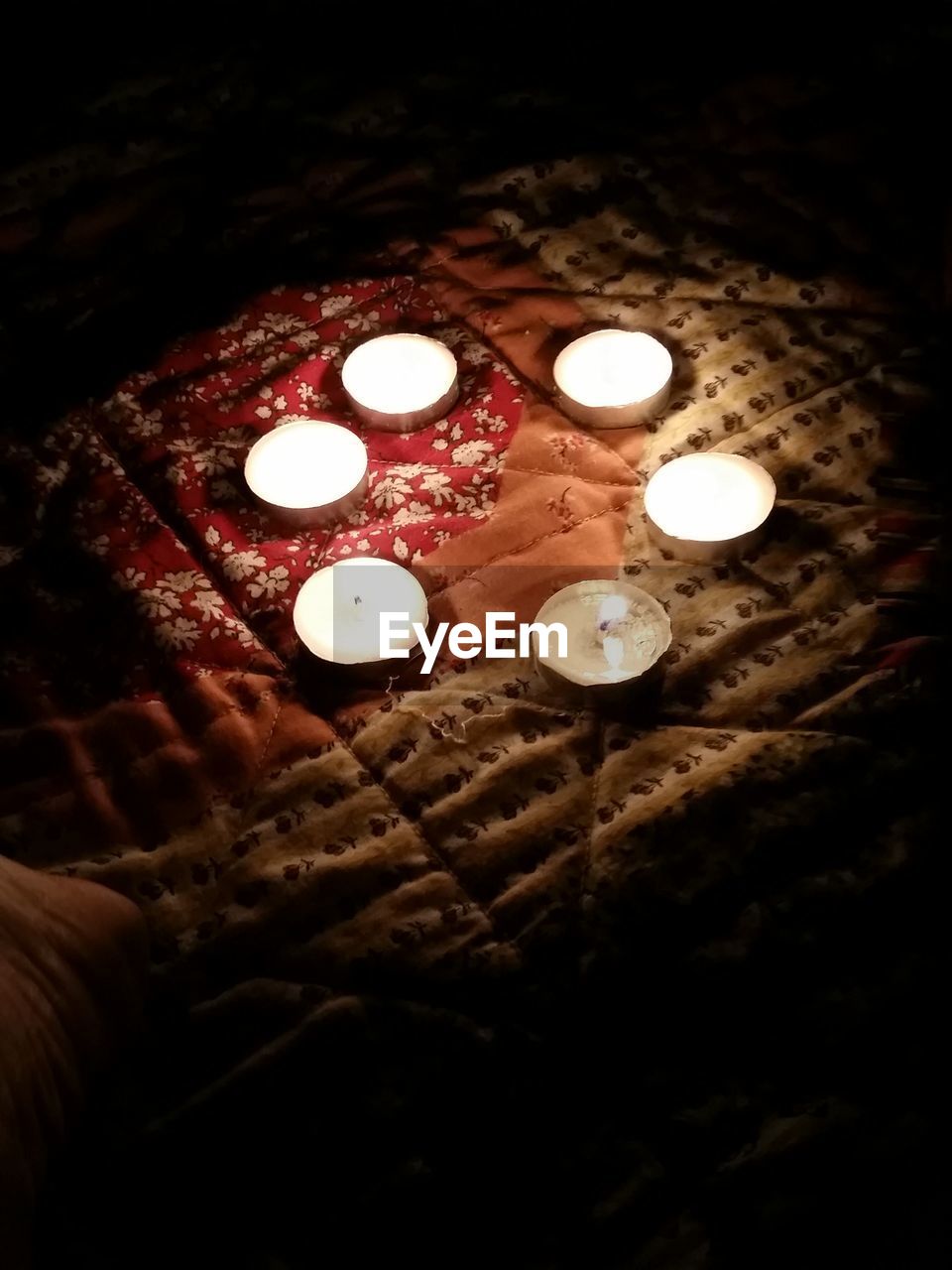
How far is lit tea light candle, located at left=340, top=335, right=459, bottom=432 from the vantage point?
120 centimetres

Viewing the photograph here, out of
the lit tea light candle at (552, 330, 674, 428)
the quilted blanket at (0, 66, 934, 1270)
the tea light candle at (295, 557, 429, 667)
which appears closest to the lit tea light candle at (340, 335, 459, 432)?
the quilted blanket at (0, 66, 934, 1270)

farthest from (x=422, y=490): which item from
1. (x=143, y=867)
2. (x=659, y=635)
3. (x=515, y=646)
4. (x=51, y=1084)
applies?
(x=51, y=1084)

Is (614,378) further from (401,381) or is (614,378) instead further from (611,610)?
(611,610)

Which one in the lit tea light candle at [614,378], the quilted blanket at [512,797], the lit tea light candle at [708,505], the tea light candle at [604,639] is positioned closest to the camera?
the quilted blanket at [512,797]

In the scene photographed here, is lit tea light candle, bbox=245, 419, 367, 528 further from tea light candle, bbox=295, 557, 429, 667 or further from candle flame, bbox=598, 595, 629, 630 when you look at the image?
candle flame, bbox=598, 595, 629, 630

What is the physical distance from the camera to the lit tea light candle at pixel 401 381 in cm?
120

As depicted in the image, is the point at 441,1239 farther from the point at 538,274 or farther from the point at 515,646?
the point at 538,274

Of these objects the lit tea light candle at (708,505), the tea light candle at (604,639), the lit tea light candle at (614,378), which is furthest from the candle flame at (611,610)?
the lit tea light candle at (614,378)

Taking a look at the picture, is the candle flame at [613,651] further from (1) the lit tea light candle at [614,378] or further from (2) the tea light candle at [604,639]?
(1) the lit tea light candle at [614,378]

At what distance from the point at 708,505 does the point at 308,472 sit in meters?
0.44

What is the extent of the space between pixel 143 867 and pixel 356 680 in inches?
9.7

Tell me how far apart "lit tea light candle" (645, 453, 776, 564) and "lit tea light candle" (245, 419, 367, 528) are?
321 millimetres

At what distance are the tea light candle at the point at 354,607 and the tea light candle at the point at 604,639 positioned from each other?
→ 135 mm

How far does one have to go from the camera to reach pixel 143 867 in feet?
2.83
